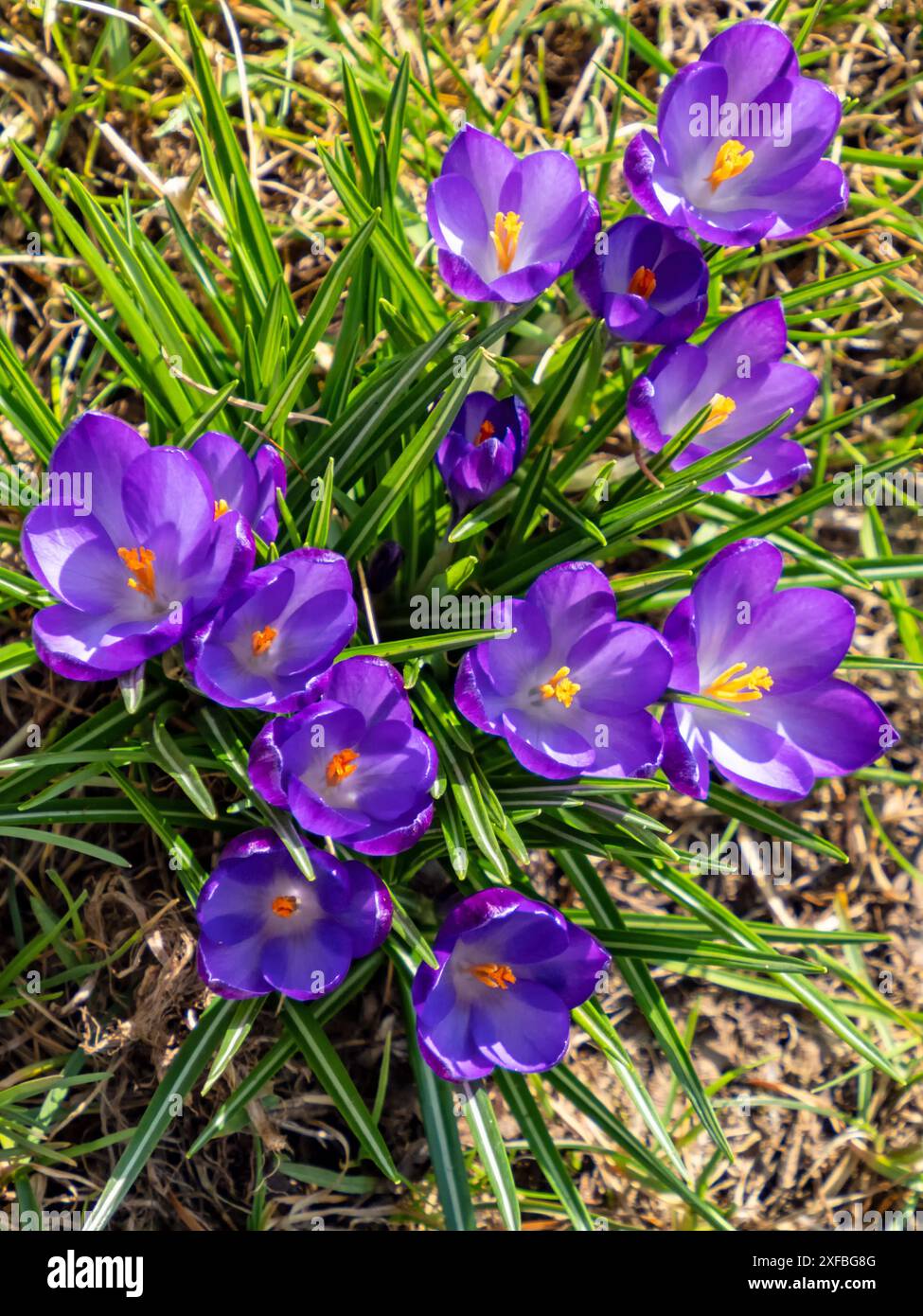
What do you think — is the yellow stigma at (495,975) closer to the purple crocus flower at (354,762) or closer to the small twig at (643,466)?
the purple crocus flower at (354,762)

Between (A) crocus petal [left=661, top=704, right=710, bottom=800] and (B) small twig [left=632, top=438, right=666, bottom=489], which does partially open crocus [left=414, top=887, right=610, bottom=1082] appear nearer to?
(A) crocus petal [left=661, top=704, right=710, bottom=800]

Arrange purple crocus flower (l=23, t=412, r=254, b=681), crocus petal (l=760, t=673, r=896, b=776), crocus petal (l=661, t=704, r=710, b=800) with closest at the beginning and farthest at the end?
purple crocus flower (l=23, t=412, r=254, b=681)
crocus petal (l=661, t=704, r=710, b=800)
crocus petal (l=760, t=673, r=896, b=776)

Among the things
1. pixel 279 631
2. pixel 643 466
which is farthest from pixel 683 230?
pixel 279 631

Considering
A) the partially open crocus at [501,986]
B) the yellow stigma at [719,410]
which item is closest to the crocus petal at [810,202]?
the yellow stigma at [719,410]

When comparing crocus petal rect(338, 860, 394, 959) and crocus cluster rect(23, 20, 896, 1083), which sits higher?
crocus cluster rect(23, 20, 896, 1083)

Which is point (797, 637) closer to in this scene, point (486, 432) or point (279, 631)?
point (486, 432)

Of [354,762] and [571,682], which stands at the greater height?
[571,682]

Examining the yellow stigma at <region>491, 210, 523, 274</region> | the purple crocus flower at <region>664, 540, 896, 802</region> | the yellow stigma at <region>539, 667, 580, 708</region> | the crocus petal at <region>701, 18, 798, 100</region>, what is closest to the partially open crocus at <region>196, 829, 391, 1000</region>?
the yellow stigma at <region>539, 667, 580, 708</region>

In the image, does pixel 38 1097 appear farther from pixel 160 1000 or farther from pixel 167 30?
pixel 167 30
